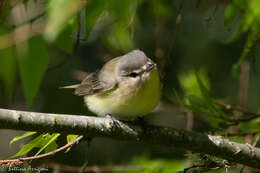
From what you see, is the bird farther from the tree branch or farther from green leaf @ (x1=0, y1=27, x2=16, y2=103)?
green leaf @ (x1=0, y1=27, x2=16, y2=103)

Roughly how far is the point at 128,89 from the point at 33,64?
1564mm

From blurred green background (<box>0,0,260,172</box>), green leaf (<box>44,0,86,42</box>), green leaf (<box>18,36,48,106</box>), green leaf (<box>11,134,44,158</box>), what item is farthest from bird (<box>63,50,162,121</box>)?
green leaf (<box>44,0,86,42</box>)

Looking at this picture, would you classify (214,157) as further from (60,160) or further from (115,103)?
(60,160)

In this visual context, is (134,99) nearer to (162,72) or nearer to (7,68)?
(162,72)

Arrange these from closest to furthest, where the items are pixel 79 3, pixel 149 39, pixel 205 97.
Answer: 1. pixel 79 3
2. pixel 205 97
3. pixel 149 39

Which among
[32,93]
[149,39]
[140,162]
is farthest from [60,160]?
[32,93]

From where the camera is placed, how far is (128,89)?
321 centimetres

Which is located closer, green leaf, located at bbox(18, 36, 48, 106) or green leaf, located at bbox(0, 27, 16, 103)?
green leaf, located at bbox(18, 36, 48, 106)

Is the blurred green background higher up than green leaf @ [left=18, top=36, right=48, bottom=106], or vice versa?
green leaf @ [left=18, top=36, right=48, bottom=106]

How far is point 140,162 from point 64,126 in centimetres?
220

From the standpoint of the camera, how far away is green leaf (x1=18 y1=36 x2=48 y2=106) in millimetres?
1658

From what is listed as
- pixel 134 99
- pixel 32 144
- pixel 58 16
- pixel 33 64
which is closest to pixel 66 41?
pixel 33 64

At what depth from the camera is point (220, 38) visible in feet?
18.1

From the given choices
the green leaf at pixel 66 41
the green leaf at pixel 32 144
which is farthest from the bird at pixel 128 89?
the green leaf at pixel 66 41
